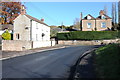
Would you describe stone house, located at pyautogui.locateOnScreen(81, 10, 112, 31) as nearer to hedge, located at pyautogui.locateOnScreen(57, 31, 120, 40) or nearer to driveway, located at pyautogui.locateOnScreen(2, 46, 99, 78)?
hedge, located at pyautogui.locateOnScreen(57, 31, 120, 40)

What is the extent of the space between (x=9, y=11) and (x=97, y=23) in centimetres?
3043

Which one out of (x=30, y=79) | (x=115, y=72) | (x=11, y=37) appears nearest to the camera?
(x=115, y=72)

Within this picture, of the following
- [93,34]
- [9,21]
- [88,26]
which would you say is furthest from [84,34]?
[9,21]

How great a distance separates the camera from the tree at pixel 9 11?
57.2 metres

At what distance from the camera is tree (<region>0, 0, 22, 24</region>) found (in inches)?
2251

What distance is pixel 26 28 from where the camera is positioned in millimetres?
42219

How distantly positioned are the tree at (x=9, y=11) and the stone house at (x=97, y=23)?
2316 cm

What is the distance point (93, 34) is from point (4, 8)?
29365mm

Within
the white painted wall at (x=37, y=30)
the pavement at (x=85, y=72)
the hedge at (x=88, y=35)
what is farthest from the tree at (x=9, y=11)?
the pavement at (x=85, y=72)

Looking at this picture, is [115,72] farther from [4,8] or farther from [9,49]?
[4,8]

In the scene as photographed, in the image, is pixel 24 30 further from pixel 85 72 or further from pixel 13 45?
pixel 85 72

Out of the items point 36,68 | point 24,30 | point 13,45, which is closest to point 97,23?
point 24,30

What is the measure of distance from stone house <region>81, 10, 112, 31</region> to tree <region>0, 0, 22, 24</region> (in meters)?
23.2

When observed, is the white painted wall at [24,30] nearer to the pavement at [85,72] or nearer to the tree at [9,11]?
the tree at [9,11]
